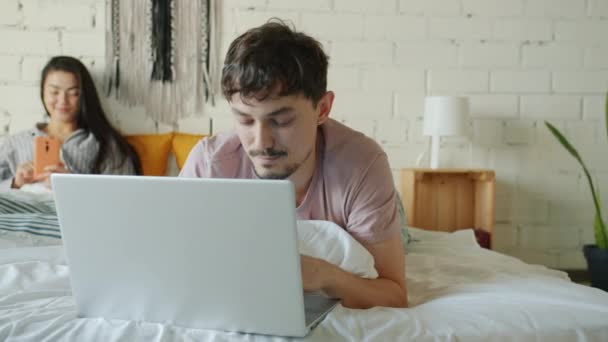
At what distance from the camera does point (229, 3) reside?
285 centimetres

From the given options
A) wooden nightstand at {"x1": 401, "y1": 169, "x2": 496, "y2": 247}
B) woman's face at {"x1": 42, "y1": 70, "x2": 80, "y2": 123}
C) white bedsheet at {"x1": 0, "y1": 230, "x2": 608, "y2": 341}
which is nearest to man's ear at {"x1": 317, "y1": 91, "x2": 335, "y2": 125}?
white bedsheet at {"x1": 0, "y1": 230, "x2": 608, "y2": 341}

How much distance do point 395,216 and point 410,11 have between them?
1926mm

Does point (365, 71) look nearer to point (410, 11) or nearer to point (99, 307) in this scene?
point (410, 11)

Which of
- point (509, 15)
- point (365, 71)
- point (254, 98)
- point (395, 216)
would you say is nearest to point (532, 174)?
point (509, 15)

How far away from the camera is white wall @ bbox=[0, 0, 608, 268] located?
2.82 metres

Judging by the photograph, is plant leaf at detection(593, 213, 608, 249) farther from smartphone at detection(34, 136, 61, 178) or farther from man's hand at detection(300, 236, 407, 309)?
smartphone at detection(34, 136, 61, 178)

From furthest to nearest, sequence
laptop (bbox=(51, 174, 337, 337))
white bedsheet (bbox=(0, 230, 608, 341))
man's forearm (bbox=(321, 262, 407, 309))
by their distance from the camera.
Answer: man's forearm (bbox=(321, 262, 407, 309))
white bedsheet (bbox=(0, 230, 608, 341))
laptop (bbox=(51, 174, 337, 337))

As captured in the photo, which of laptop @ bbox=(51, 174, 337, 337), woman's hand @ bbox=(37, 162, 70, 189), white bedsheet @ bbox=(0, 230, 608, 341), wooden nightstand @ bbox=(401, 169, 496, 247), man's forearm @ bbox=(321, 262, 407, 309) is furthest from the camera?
wooden nightstand @ bbox=(401, 169, 496, 247)

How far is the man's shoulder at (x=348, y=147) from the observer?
123cm

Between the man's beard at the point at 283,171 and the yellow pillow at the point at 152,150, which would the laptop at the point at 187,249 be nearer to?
the man's beard at the point at 283,171

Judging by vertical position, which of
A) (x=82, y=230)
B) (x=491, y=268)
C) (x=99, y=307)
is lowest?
(x=491, y=268)

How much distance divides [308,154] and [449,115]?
1.61 metres

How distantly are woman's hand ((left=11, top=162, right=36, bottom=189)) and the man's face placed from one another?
5.70ft

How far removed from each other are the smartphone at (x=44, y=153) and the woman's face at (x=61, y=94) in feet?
0.55
